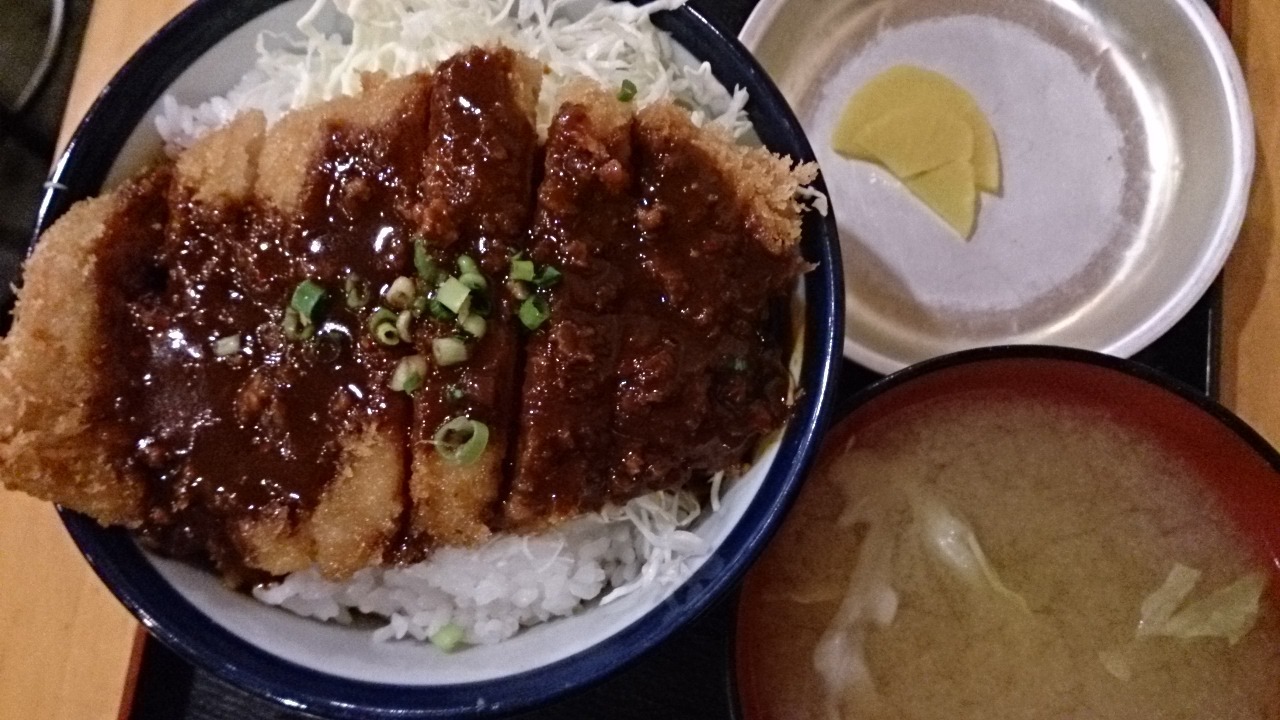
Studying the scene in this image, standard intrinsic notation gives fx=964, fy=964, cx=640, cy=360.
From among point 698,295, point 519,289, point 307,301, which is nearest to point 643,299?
point 698,295

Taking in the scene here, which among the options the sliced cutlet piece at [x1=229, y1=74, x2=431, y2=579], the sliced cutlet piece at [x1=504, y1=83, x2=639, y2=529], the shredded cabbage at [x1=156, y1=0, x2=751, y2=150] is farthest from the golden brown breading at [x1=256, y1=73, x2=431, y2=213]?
the sliced cutlet piece at [x1=504, y1=83, x2=639, y2=529]

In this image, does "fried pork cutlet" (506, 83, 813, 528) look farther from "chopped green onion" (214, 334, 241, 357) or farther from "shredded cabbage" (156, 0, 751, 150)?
"chopped green onion" (214, 334, 241, 357)

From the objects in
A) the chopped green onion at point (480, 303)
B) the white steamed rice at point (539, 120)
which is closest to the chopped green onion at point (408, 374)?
the chopped green onion at point (480, 303)

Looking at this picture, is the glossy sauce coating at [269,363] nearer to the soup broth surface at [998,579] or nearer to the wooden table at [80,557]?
the wooden table at [80,557]

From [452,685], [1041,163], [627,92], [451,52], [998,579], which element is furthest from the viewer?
[1041,163]

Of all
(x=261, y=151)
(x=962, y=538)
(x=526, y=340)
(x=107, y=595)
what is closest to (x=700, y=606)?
(x=526, y=340)

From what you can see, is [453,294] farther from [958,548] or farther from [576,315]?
[958,548]
